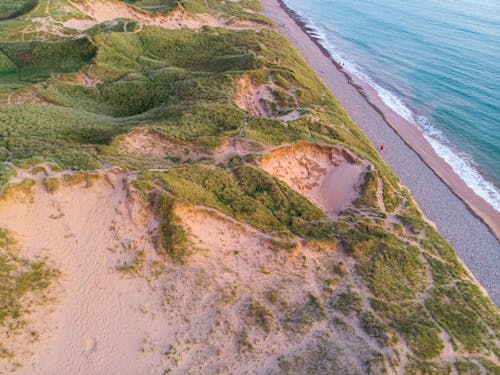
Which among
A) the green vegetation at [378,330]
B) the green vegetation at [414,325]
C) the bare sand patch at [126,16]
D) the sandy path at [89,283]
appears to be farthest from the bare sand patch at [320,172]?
the bare sand patch at [126,16]

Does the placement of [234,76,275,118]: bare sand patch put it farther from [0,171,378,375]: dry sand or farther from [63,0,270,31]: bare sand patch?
[63,0,270,31]: bare sand patch

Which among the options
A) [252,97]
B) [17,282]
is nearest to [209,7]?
[252,97]

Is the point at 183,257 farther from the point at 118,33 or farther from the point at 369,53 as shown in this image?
the point at 369,53

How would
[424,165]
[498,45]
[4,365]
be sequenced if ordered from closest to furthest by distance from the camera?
1. [4,365]
2. [424,165]
3. [498,45]

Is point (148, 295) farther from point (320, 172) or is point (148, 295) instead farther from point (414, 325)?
point (320, 172)

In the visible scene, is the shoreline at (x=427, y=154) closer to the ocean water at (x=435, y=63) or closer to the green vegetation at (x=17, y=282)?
the ocean water at (x=435, y=63)

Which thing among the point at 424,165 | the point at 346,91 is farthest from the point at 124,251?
the point at 346,91

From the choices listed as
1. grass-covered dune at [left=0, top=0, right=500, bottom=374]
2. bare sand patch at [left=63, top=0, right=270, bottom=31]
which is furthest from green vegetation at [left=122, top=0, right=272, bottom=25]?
grass-covered dune at [left=0, top=0, right=500, bottom=374]
